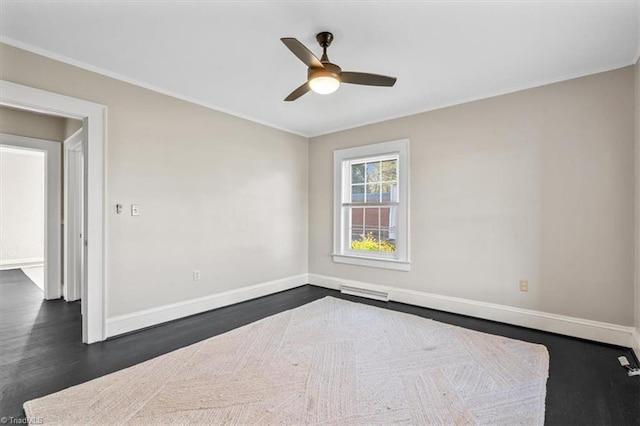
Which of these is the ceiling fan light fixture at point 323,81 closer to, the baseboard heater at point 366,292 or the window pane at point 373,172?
the window pane at point 373,172

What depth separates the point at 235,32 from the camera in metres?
2.30

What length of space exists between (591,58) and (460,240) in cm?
211

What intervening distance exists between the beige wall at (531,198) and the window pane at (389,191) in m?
0.32

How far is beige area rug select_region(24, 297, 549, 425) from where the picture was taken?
1.80 meters

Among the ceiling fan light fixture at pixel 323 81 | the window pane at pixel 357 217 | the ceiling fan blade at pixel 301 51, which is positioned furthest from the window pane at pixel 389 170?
the ceiling fan blade at pixel 301 51

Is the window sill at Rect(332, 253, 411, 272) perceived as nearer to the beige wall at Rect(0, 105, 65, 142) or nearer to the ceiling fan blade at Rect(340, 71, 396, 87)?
the ceiling fan blade at Rect(340, 71, 396, 87)

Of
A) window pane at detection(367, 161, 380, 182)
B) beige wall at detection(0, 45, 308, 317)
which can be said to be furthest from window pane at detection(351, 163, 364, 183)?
beige wall at detection(0, 45, 308, 317)

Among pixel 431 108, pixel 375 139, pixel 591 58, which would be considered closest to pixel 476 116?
pixel 431 108

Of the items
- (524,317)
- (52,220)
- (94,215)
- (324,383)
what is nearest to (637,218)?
(524,317)

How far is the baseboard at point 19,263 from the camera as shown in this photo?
691 centimetres

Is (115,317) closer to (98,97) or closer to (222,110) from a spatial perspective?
(98,97)

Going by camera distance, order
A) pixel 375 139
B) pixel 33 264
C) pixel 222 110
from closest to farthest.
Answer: pixel 222 110 < pixel 375 139 < pixel 33 264

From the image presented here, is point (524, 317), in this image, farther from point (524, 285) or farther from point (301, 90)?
point (301, 90)

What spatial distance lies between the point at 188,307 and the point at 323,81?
2.96m
